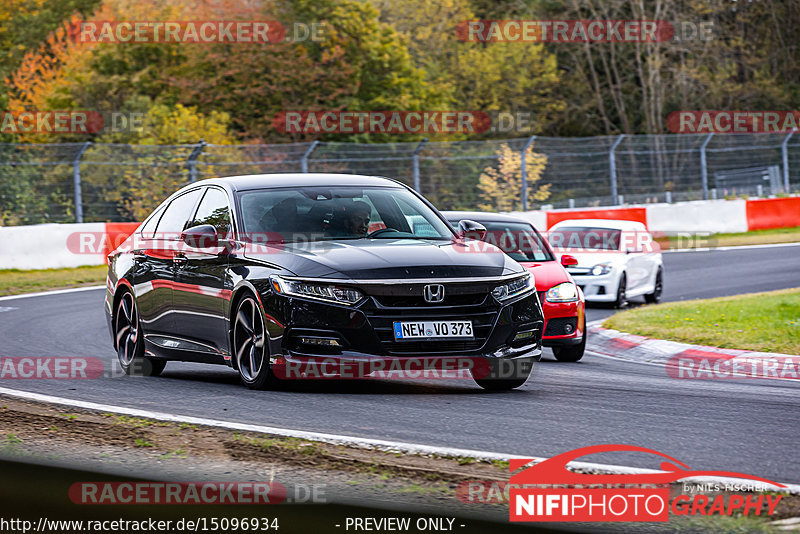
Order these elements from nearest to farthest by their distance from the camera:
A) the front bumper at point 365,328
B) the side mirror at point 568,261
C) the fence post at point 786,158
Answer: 1. the front bumper at point 365,328
2. the side mirror at point 568,261
3. the fence post at point 786,158

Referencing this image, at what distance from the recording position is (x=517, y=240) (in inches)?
523

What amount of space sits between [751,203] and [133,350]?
26.3 metres

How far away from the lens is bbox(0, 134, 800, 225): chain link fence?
82.7 ft

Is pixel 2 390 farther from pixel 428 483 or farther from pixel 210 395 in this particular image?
pixel 428 483

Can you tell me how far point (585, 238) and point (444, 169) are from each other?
1087 cm

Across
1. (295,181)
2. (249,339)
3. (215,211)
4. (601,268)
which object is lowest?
(601,268)

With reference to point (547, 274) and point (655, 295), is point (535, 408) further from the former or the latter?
point (655, 295)

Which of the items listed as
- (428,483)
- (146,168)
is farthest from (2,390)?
(146,168)

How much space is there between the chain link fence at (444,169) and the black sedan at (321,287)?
15573 millimetres

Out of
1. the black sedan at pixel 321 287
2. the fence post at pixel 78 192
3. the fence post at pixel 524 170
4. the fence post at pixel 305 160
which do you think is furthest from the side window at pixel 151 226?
the fence post at pixel 524 170

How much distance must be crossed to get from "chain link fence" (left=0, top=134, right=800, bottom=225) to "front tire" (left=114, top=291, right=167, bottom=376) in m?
14.8

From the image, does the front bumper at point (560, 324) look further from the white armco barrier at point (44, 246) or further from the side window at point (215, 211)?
the white armco barrier at point (44, 246)

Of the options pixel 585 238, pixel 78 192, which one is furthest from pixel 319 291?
pixel 78 192

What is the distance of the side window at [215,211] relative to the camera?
9.27 m
